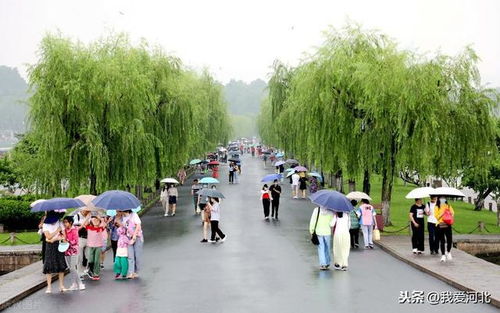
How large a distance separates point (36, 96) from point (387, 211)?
14.9 meters

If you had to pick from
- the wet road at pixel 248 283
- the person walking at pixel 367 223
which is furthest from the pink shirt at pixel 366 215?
the wet road at pixel 248 283

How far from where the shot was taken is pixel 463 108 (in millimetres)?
25922

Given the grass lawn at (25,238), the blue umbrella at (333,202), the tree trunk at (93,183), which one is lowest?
the grass lawn at (25,238)

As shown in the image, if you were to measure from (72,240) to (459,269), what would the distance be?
31.5ft

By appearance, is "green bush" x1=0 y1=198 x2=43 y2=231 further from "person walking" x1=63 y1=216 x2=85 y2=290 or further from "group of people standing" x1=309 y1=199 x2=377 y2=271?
"group of people standing" x1=309 y1=199 x2=377 y2=271

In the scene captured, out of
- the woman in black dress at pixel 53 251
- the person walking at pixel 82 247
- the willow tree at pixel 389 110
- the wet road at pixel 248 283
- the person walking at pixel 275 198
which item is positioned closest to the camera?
the wet road at pixel 248 283

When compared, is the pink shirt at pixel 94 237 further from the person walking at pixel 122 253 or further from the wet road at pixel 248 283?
the wet road at pixel 248 283

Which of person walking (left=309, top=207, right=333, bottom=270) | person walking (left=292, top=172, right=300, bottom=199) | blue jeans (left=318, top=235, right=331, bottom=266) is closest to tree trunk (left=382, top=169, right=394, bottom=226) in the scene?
person walking (left=309, top=207, right=333, bottom=270)

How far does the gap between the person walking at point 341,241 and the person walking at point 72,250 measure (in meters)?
6.34

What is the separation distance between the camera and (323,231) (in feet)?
53.7

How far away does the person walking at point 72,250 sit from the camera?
1408 centimetres

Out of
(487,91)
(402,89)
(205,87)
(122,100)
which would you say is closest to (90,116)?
(122,100)

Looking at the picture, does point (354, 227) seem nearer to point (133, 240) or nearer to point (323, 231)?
point (323, 231)

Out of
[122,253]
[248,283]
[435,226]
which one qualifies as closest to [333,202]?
[248,283]
